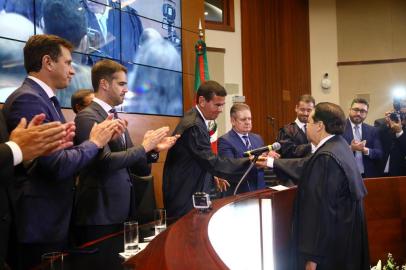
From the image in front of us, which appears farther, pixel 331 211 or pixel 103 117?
pixel 331 211

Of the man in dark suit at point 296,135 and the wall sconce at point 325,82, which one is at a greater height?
the wall sconce at point 325,82

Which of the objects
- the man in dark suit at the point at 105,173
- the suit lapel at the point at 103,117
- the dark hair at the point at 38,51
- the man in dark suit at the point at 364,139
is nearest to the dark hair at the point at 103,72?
the man in dark suit at the point at 105,173

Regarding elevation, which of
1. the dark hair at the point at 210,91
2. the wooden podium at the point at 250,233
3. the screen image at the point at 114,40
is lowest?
the wooden podium at the point at 250,233

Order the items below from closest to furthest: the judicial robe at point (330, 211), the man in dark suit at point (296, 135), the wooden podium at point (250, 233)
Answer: the wooden podium at point (250, 233)
the judicial robe at point (330, 211)
the man in dark suit at point (296, 135)

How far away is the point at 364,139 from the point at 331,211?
2225mm

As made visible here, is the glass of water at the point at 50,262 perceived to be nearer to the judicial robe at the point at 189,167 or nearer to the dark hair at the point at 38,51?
the dark hair at the point at 38,51

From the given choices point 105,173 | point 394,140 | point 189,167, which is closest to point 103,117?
point 105,173

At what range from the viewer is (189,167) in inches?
105

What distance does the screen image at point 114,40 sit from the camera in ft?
11.3

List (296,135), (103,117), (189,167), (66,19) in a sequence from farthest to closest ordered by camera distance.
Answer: (296,135), (66,19), (189,167), (103,117)

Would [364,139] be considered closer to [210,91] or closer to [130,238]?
[210,91]

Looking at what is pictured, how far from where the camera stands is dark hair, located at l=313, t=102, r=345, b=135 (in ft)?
7.92

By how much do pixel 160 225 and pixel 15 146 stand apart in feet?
2.51

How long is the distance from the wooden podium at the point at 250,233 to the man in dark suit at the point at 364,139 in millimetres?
370
